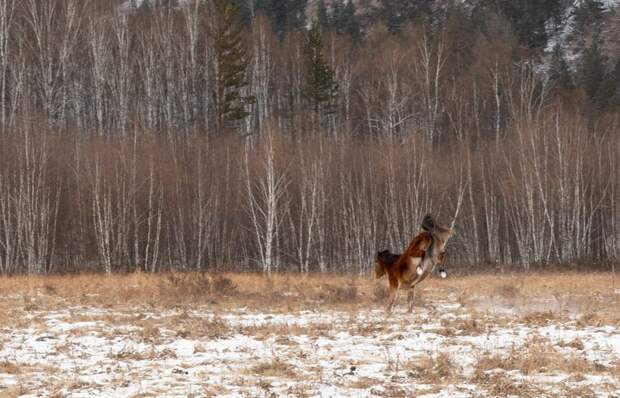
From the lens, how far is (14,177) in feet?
111

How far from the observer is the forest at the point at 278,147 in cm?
3559

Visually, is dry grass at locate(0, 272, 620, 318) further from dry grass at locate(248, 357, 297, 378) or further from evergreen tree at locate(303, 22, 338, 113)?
evergreen tree at locate(303, 22, 338, 113)

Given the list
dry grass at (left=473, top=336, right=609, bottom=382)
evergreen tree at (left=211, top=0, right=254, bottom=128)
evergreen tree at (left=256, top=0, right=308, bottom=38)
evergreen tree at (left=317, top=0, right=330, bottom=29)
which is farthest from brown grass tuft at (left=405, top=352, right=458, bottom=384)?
evergreen tree at (left=256, top=0, right=308, bottom=38)

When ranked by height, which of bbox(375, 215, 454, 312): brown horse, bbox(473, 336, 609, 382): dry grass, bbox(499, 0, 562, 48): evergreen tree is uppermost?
bbox(499, 0, 562, 48): evergreen tree

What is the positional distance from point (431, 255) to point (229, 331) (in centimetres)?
400

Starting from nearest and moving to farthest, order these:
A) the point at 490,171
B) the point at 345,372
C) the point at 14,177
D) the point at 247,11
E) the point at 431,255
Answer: the point at 345,372, the point at 431,255, the point at 14,177, the point at 490,171, the point at 247,11

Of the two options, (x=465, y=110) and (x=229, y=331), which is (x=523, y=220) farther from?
(x=229, y=331)

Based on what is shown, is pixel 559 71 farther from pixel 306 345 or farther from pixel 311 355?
pixel 311 355

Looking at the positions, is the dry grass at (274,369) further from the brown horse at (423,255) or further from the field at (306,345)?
the brown horse at (423,255)

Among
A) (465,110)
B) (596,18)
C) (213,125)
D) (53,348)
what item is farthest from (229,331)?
(596,18)

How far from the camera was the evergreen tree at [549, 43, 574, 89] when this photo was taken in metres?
57.6

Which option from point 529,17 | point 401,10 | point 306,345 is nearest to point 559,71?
point 529,17

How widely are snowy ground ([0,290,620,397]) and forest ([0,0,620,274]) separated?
1854 centimetres

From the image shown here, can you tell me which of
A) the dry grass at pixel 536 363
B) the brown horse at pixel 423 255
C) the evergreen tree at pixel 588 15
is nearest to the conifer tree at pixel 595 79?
the evergreen tree at pixel 588 15
